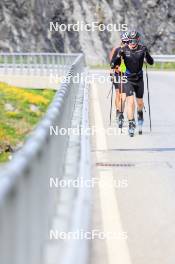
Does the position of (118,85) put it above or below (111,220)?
above

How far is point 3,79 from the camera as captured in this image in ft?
171

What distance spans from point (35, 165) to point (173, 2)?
6807 centimetres

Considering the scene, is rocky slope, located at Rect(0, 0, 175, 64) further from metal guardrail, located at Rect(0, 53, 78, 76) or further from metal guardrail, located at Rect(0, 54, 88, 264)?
metal guardrail, located at Rect(0, 54, 88, 264)

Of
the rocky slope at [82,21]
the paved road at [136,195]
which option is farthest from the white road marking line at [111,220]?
the rocky slope at [82,21]

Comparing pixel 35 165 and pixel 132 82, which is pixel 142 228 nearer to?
pixel 35 165

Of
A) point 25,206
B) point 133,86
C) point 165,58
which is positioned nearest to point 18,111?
point 165,58

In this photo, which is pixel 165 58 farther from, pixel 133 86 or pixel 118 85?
pixel 133 86

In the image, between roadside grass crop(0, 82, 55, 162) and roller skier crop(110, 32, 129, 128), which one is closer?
roller skier crop(110, 32, 129, 128)

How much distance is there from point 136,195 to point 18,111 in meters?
39.8

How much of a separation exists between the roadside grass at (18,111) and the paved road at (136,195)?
27.3m

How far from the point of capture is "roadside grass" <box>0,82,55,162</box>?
153ft

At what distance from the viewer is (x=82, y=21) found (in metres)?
70.2

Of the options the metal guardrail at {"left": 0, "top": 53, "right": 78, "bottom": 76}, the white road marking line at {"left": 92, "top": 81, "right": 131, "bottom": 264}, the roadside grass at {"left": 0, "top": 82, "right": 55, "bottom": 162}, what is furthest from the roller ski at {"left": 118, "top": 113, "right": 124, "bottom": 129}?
the metal guardrail at {"left": 0, "top": 53, "right": 78, "bottom": 76}

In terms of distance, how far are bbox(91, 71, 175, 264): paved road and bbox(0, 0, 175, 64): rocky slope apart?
4869 cm
